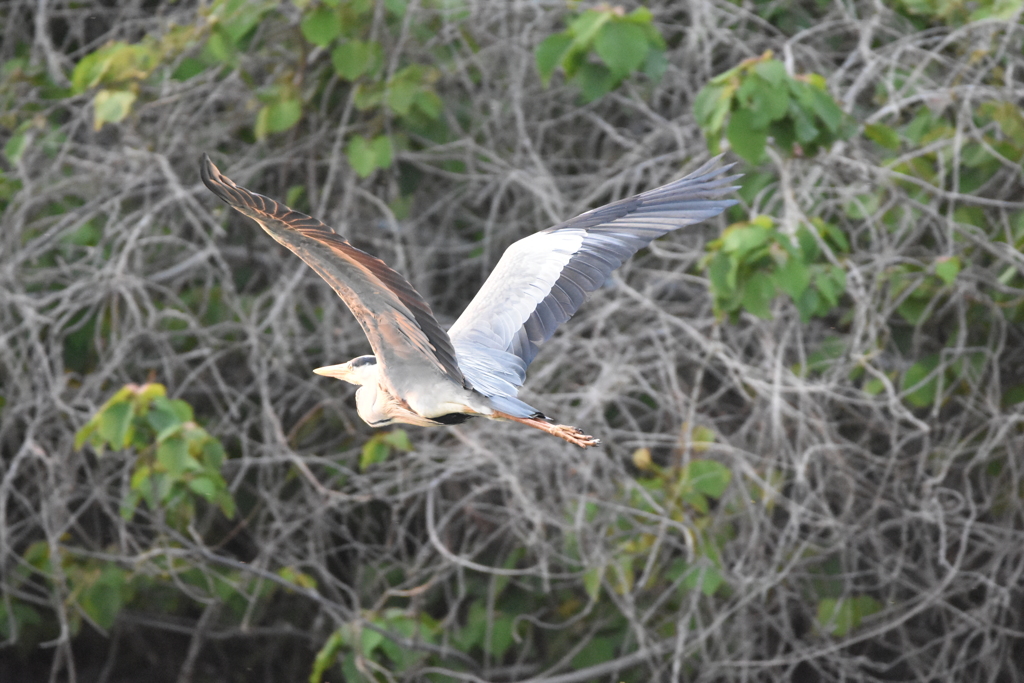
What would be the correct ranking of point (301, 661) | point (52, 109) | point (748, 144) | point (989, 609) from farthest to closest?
point (301, 661) < point (52, 109) < point (989, 609) < point (748, 144)

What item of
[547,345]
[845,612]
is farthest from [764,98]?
[845,612]

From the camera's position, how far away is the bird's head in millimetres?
3221

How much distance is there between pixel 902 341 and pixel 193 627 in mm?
3343

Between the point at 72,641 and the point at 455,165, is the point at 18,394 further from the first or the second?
the point at 455,165

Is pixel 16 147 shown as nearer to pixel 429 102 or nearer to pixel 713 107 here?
pixel 429 102

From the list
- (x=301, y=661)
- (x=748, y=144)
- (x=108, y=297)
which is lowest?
(x=301, y=661)

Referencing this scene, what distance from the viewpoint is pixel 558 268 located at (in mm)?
3498

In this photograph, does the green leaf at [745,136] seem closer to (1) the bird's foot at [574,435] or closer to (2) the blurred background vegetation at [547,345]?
(2) the blurred background vegetation at [547,345]

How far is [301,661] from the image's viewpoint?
17.5 ft

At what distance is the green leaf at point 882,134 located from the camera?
13.3 feet

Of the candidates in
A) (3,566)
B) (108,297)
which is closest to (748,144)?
(108,297)

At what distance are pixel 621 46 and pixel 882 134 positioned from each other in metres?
0.96

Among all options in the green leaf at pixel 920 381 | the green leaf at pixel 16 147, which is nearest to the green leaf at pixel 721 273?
the green leaf at pixel 920 381

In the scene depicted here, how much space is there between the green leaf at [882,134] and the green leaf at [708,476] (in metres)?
1.26
